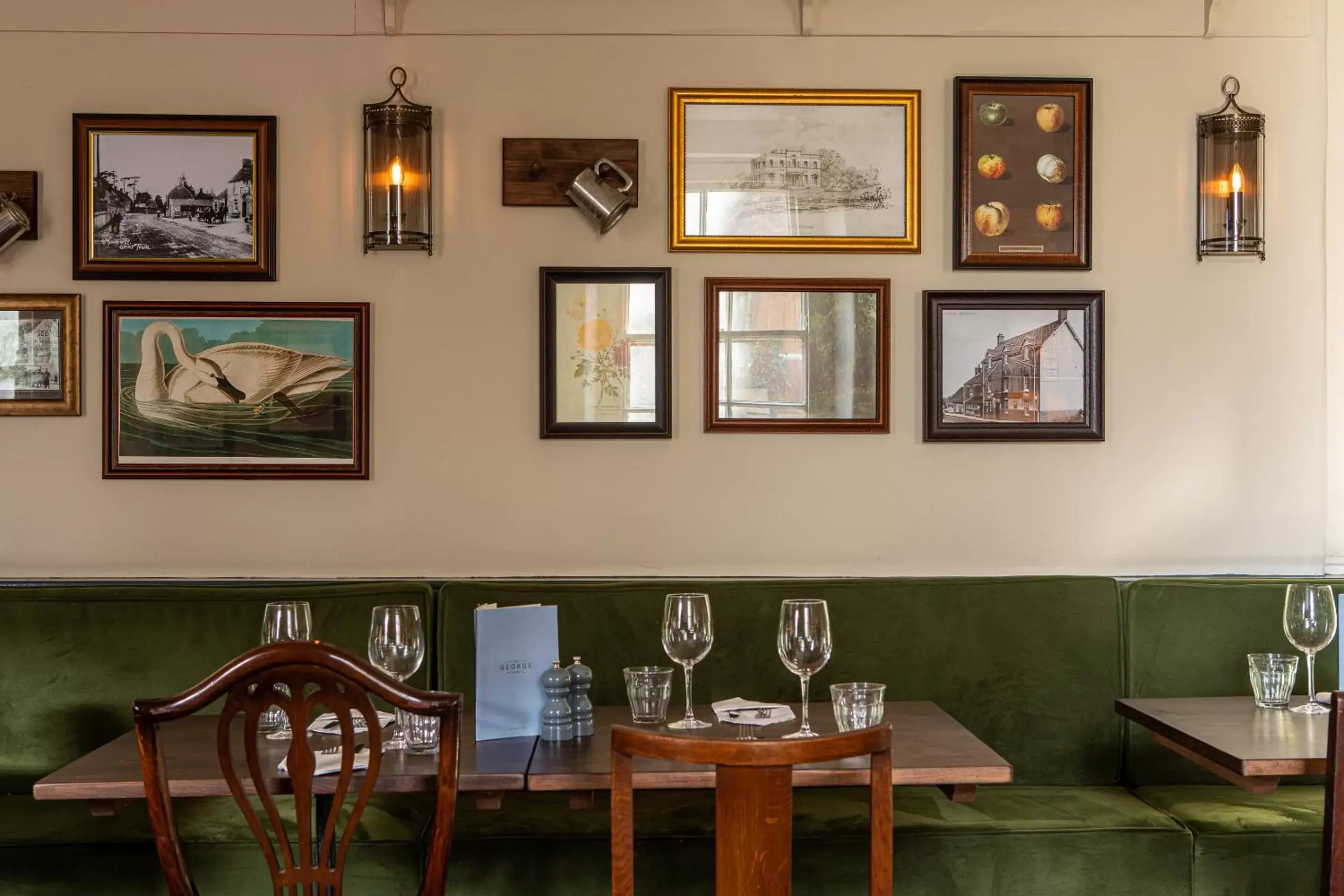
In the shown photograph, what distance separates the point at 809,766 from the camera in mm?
2066

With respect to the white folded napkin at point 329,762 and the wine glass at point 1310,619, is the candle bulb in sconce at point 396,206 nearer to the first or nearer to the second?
the white folded napkin at point 329,762

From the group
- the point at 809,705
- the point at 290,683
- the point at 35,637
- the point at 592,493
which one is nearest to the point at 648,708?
the point at 809,705

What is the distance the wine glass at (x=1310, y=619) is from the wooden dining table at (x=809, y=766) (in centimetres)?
91

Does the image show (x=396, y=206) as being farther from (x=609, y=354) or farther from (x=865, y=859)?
(x=865, y=859)

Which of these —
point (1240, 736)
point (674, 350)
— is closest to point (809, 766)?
point (1240, 736)

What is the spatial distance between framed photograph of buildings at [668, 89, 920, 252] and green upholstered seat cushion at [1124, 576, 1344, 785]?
51.8 inches

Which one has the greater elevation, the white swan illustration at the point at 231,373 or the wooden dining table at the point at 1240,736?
the white swan illustration at the point at 231,373

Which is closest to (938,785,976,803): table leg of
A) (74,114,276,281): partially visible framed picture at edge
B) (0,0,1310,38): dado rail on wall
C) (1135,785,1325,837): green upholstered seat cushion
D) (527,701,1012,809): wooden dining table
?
(527,701,1012,809): wooden dining table

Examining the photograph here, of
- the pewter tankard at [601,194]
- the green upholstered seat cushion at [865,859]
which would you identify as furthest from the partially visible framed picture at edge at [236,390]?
the green upholstered seat cushion at [865,859]

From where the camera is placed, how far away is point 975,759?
2109mm

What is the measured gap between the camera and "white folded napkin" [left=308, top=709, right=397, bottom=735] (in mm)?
2279

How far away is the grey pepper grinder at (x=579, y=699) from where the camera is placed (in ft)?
7.58

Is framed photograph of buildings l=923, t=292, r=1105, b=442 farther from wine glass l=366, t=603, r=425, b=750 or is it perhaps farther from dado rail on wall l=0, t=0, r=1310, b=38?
wine glass l=366, t=603, r=425, b=750

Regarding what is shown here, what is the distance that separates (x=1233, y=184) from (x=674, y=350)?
1772 millimetres
